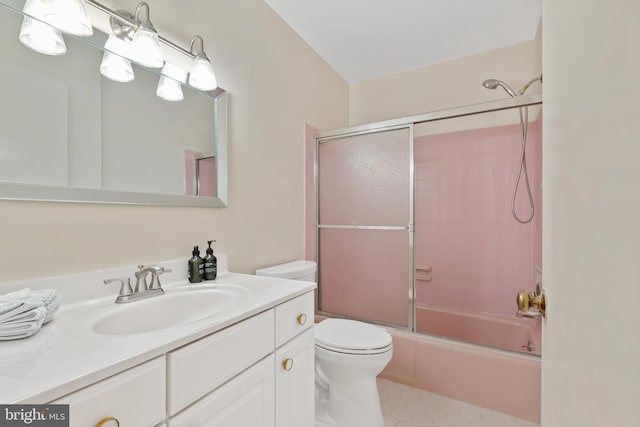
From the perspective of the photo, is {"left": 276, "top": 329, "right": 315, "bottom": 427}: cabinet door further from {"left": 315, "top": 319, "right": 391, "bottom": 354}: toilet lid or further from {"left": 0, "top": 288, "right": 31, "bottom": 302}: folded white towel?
{"left": 0, "top": 288, "right": 31, "bottom": 302}: folded white towel

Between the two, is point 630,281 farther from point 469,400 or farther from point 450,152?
point 450,152

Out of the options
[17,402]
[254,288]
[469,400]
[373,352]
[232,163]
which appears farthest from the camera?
[469,400]

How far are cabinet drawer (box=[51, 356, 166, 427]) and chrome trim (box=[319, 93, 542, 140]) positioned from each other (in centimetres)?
194

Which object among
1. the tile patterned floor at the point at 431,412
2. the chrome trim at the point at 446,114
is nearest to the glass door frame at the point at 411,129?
the chrome trim at the point at 446,114

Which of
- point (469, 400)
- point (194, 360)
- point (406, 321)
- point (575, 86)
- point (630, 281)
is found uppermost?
point (575, 86)

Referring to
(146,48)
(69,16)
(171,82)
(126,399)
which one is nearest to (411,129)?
(171,82)

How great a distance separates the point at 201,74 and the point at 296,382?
4.63 ft

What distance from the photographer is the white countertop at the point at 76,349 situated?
51 centimetres

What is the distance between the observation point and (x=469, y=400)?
5.79ft

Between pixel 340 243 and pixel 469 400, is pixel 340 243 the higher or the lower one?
the higher one

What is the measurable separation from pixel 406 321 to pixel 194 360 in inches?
65.5

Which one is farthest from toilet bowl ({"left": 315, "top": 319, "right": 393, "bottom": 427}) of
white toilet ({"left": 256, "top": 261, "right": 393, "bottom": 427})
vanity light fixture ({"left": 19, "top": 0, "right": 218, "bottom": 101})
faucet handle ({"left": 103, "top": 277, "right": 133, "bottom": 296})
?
vanity light fixture ({"left": 19, "top": 0, "right": 218, "bottom": 101})

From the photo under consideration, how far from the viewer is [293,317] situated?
1.13m

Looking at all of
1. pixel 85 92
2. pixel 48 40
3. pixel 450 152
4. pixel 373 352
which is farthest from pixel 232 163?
pixel 450 152
